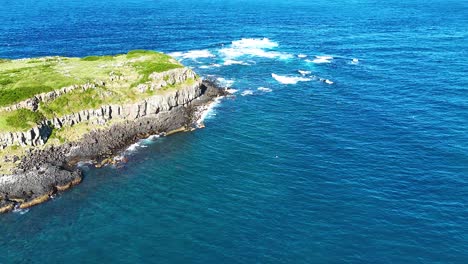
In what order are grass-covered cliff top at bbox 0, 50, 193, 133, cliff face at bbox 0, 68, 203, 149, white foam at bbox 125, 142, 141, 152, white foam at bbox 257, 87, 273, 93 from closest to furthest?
cliff face at bbox 0, 68, 203, 149 < grass-covered cliff top at bbox 0, 50, 193, 133 < white foam at bbox 125, 142, 141, 152 < white foam at bbox 257, 87, 273, 93

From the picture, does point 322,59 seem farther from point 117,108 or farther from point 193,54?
point 117,108

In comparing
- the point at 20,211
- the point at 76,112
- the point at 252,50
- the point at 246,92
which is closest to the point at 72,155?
the point at 76,112

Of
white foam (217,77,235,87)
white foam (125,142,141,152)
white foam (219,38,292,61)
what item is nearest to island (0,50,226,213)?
white foam (125,142,141,152)

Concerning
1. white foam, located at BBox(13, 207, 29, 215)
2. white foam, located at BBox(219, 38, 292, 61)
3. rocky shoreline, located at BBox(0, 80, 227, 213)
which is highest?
white foam, located at BBox(219, 38, 292, 61)

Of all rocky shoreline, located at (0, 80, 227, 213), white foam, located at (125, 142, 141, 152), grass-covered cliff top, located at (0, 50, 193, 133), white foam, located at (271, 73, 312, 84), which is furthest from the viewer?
white foam, located at (271, 73, 312, 84)

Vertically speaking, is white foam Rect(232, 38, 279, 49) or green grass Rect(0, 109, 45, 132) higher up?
white foam Rect(232, 38, 279, 49)

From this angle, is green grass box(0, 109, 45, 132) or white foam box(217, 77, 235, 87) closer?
green grass box(0, 109, 45, 132)

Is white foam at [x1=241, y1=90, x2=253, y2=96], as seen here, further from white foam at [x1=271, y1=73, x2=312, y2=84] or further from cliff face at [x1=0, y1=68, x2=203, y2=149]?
white foam at [x1=271, y1=73, x2=312, y2=84]
